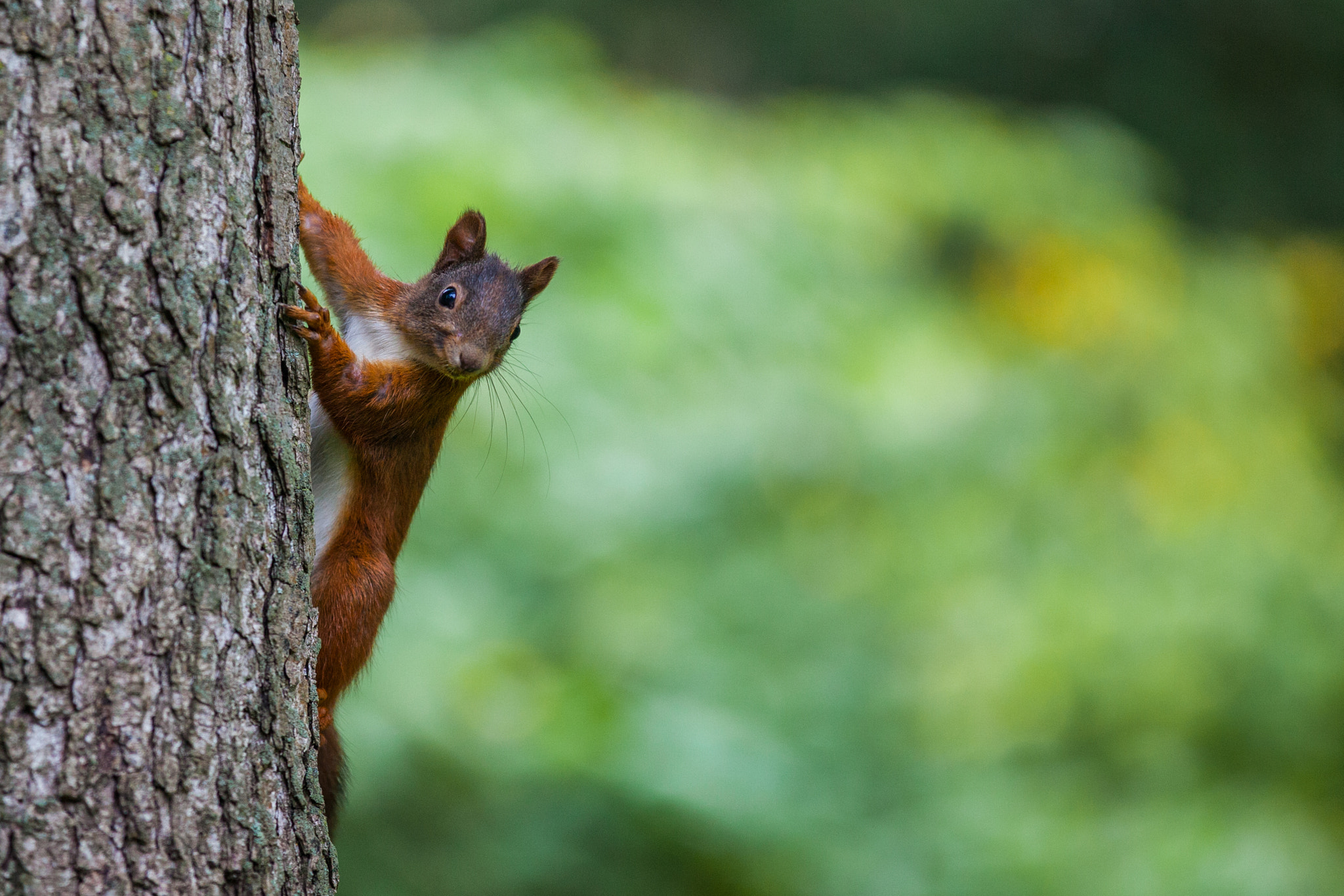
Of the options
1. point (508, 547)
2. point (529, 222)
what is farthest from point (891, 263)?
point (508, 547)

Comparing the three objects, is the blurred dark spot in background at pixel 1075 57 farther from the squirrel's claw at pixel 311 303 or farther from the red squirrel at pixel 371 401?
the squirrel's claw at pixel 311 303

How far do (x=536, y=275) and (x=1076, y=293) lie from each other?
381 cm

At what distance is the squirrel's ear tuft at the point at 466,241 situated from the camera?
8.02ft

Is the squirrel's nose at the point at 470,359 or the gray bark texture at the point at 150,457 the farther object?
the squirrel's nose at the point at 470,359

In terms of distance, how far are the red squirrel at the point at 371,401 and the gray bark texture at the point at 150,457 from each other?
15.6 inches

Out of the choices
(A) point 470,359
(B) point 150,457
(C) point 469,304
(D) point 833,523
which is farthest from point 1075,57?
(B) point 150,457

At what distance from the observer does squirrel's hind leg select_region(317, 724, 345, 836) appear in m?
1.98

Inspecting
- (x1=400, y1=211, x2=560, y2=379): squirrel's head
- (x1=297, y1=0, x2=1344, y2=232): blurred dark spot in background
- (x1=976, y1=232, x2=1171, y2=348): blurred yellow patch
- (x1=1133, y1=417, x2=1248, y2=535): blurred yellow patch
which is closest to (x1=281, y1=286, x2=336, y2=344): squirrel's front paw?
(x1=400, y1=211, x2=560, y2=379): squirrel's head

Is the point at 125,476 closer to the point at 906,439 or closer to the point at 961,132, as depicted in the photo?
the point at 906,439

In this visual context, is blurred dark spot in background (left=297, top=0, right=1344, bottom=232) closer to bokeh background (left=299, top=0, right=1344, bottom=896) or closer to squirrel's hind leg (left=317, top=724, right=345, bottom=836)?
bokeh background (left=299, top=0, right=1344, bottom=896)

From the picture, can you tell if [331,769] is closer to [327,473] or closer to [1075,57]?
[327,473]

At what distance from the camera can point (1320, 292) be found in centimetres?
755

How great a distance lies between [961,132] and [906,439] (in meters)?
1.83

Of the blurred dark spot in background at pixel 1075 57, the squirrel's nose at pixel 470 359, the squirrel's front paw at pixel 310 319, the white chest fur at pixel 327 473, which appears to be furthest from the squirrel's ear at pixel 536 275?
the blurred dark spot in background at pixel 1075 57
